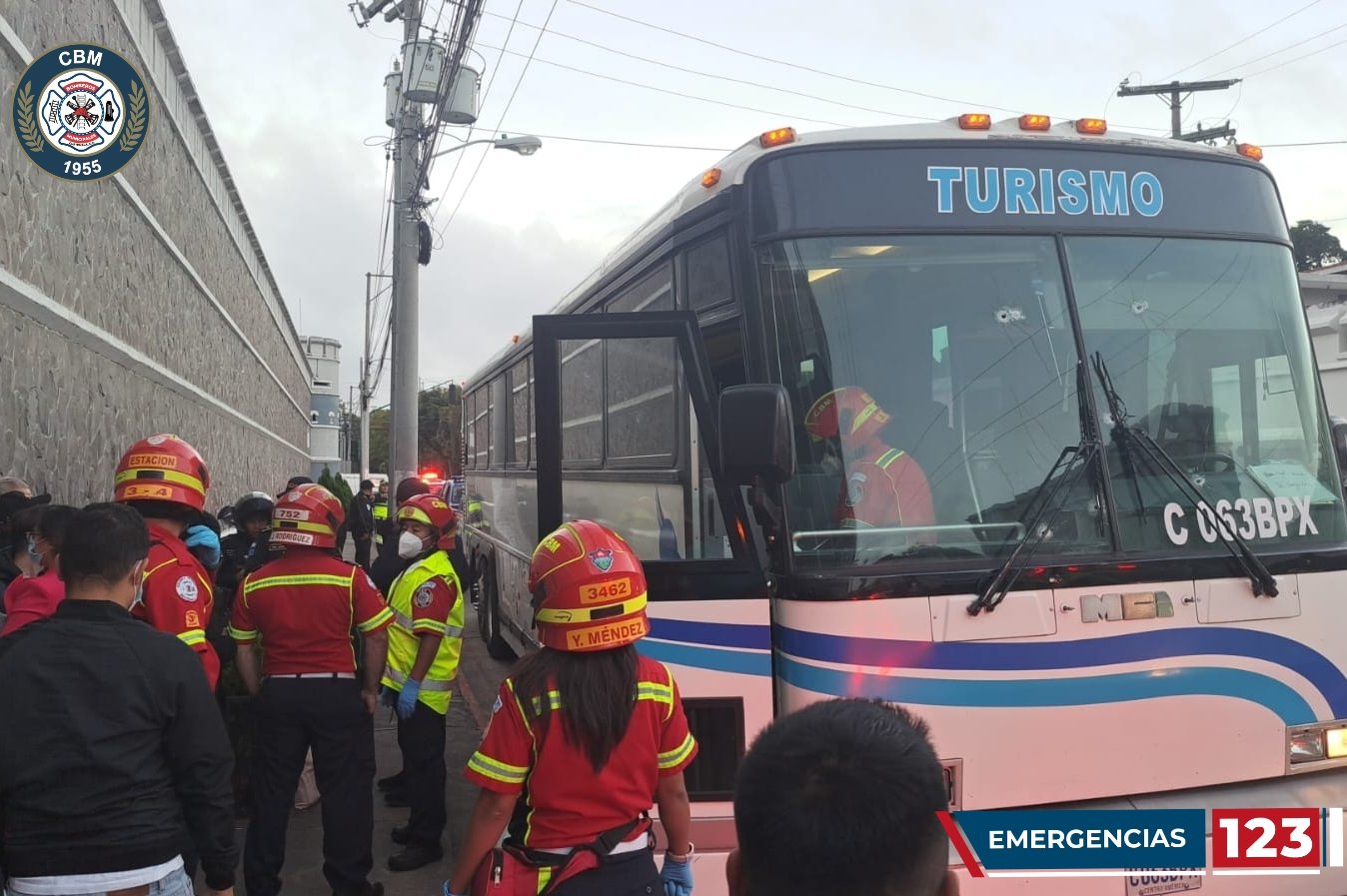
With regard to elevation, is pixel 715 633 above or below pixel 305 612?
below

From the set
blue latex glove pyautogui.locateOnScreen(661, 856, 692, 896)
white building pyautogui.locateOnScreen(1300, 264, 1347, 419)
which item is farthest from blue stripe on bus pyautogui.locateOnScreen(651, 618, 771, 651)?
white building pyautogui.locateOnScreen(1300, 264, 1347, 419)

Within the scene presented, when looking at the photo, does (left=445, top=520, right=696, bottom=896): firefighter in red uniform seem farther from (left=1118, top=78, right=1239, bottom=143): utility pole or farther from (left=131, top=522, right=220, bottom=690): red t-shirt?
(left=1118, top=78, right=1239, bottom=143): utility pole

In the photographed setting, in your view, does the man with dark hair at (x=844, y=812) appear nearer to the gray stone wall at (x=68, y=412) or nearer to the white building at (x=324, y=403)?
the gray stone wall at (x=68, y=412)

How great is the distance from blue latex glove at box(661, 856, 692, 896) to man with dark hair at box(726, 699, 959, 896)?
1.57 meters

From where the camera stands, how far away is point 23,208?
6.71 meters

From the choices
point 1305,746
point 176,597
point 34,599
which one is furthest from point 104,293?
point 1305,746

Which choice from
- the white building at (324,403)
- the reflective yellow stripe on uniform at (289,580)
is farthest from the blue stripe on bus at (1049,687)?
the white building at (324,403)

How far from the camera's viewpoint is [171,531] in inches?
169

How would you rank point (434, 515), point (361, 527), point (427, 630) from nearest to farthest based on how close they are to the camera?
point (427, 630)
point (434, 515)
point (361, 527)

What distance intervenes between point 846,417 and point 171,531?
261 centimetres

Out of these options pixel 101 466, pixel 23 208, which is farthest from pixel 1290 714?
pixel 101 466

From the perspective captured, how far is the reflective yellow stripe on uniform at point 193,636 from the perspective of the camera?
392 centimetres

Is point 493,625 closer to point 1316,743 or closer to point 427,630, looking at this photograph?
point 427,630

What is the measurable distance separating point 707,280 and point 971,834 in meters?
2.35
